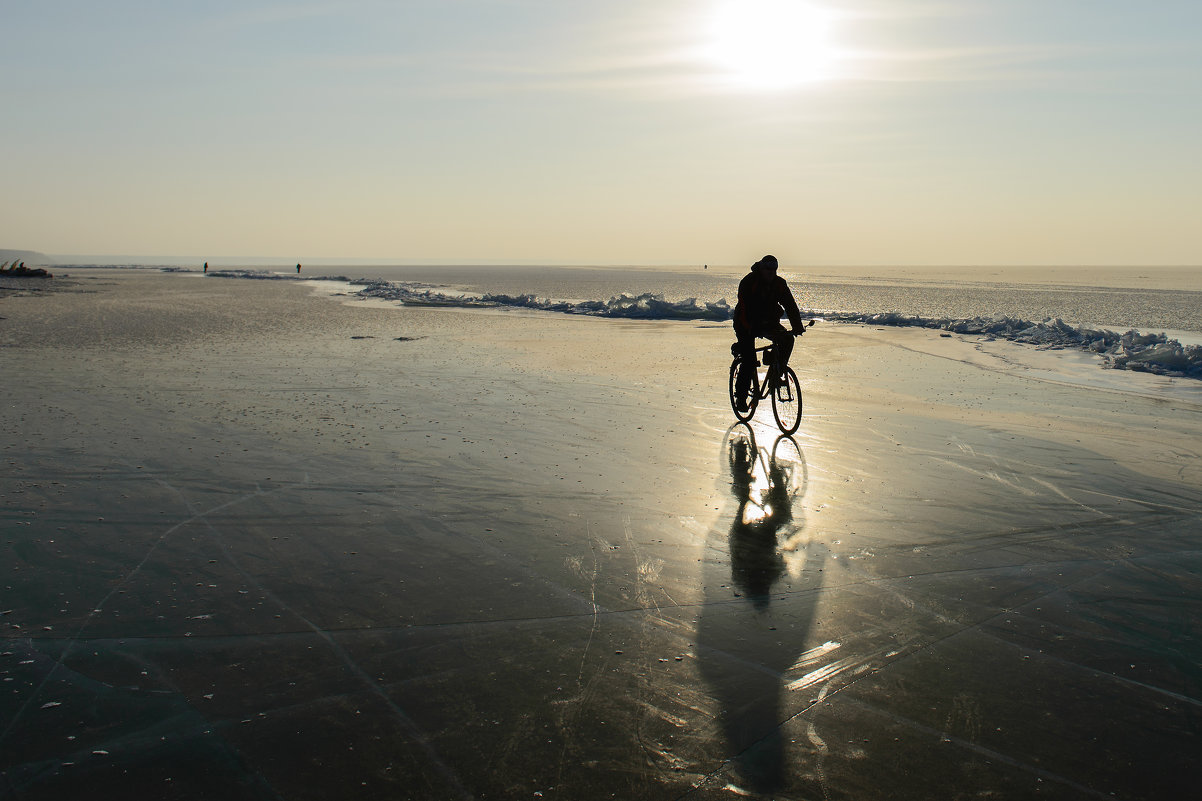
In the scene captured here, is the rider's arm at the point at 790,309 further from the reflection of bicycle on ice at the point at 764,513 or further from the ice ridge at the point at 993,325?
the ice ridge at the point at 993,325

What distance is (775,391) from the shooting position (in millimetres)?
11117

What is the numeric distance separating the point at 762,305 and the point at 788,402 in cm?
135

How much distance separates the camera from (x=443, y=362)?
57.6ft

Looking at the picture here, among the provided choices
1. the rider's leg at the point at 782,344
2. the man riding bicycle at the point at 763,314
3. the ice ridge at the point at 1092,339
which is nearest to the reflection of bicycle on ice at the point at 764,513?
the rider's leg at the point at 782,344

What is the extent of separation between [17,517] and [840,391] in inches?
464

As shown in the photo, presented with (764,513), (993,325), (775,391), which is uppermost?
(993,325)

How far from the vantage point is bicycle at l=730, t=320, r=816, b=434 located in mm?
10789

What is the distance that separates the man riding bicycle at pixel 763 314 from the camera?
35.7 feet

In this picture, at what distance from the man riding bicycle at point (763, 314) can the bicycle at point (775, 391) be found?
0.28ft

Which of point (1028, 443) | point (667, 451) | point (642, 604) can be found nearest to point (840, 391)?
point (1028, 443)

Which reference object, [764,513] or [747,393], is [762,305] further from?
[764,513]

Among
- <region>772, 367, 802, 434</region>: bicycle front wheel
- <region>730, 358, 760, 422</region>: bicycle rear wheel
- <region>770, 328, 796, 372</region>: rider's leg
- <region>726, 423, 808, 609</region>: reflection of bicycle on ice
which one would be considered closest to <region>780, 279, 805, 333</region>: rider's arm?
<region>770, 328, 796, 372</region>: rider's leg

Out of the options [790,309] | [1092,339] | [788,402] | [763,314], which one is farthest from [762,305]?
[1092,339]

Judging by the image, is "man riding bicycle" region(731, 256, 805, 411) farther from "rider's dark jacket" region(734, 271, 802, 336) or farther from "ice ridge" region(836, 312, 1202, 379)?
"ice ridge" region(836, 312, 1202, 379)
